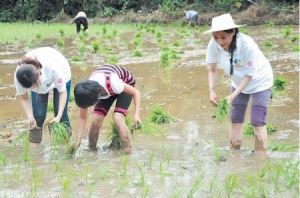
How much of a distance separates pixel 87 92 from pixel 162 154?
104cm

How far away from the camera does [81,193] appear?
352 centimetres

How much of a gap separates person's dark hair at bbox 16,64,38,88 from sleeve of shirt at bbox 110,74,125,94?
2.18 ft

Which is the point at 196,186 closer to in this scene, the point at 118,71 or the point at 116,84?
the point at 116,84

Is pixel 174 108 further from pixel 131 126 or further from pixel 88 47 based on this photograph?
pixel 88 47

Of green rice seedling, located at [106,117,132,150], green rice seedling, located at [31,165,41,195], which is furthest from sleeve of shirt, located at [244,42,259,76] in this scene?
green rice seedling, located at [31,165,41,195]

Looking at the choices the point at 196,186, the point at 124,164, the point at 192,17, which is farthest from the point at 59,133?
the point at 192,17

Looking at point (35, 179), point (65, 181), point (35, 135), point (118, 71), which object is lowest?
point (35, 135)

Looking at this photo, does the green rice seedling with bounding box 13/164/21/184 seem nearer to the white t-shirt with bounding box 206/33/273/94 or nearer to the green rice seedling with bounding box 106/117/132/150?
the green rice seedling with bounding box 106/117/132/150

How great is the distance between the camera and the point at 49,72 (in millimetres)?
4578

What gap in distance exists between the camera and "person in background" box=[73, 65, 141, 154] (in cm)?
411

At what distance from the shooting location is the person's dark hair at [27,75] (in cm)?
414

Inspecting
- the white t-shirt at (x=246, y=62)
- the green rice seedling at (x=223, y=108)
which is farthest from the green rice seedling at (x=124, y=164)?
the white t-shirt at (x=246, y=62)

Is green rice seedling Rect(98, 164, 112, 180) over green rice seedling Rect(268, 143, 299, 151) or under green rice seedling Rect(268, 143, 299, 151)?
over

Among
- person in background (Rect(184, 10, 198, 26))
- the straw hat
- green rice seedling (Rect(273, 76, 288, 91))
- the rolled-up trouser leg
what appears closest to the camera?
the straw hat
